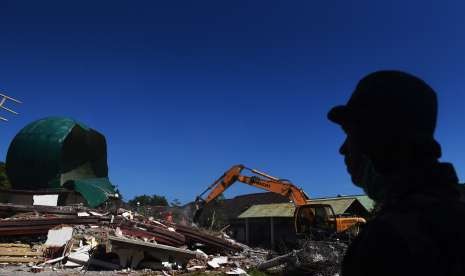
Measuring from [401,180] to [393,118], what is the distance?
0.17 meters

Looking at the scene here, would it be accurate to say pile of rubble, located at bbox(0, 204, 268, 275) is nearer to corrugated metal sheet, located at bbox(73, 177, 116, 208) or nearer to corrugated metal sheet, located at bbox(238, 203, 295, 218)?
corrugated metal sheet, located at bbox(73, 177, 116, 208)

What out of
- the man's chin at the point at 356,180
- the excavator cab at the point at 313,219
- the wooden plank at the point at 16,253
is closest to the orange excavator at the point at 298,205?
the excavator cab at the point at 313,219

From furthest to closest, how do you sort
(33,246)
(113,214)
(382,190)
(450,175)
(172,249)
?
1. (113,214)
2. (33,246)
3. (172,249)
4. (382,190)
5. (450,175)

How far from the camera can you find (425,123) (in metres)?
1.29

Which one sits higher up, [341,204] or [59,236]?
[341,204]

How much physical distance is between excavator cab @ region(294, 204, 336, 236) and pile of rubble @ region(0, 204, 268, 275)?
2.48 metres

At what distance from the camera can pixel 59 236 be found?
1733 centimetres

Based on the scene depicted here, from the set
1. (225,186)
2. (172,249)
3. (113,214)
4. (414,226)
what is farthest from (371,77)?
(225,186)

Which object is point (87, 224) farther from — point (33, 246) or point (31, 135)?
point (31, 135)

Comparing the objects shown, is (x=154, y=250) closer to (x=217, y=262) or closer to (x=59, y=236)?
(x=217, y=262)

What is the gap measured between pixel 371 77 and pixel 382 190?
0.34 metres

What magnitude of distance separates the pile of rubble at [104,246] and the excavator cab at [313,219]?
248cm

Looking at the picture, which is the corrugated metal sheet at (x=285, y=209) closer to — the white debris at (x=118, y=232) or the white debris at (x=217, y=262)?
the white debris at (x=217, y=262)

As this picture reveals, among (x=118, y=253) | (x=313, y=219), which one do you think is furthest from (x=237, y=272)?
(x=313, y=219)
